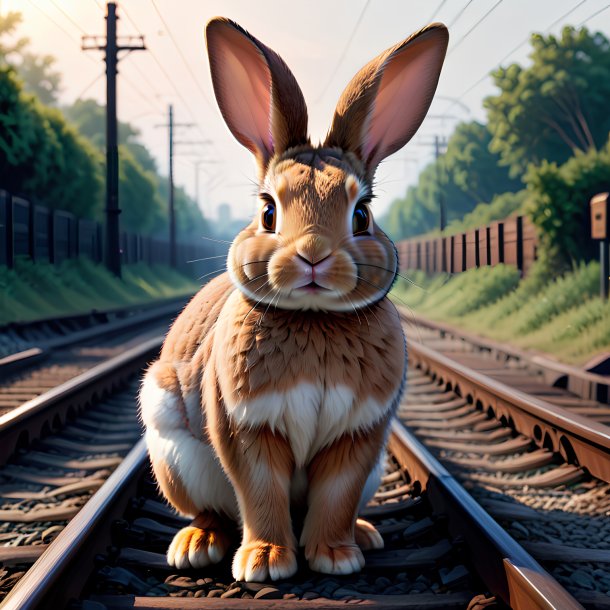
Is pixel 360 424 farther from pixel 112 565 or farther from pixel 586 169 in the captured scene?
pixel 586 169

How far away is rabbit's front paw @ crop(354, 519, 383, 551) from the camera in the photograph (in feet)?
9.16

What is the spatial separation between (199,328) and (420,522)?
1149 mm

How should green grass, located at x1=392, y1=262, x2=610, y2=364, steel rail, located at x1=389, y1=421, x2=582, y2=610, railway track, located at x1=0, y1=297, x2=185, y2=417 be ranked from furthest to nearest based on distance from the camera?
green grass, located at x1=392, y1=262, x2=610, y2=364, railway track, located at x1=0, y1=297, x2=185, y2=417, steel rail, located at x1=389, y1=421, x2=582, y2=610

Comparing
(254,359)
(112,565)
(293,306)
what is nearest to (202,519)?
(112,565)

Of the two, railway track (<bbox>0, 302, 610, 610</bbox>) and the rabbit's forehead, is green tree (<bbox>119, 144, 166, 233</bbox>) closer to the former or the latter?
railway track (<bbox>0, 302, 610, 610</bbox>)

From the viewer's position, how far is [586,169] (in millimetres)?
11305

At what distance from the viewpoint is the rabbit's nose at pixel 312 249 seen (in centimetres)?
217

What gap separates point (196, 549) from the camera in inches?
103

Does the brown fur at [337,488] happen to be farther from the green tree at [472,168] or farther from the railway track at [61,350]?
the green tree at [472,168]

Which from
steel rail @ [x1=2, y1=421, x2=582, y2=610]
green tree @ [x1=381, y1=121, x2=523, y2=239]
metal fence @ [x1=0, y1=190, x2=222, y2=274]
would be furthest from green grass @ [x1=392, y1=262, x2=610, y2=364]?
green tree @ [x1=381, y1=121, x2=523, y2=239]

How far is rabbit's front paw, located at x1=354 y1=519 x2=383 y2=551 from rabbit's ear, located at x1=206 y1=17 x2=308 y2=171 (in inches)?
52.1

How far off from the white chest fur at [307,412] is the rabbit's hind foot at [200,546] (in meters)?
0.49

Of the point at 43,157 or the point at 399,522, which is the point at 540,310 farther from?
the point at 43,157

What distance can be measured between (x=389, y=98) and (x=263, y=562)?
1.49 meters
